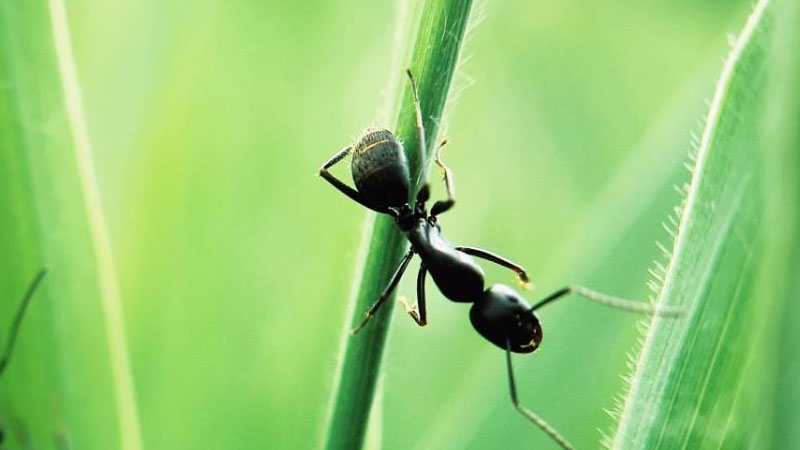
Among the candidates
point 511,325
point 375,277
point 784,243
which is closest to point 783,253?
point 784,243

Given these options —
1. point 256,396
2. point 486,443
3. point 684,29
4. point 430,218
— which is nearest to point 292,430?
point 256,396

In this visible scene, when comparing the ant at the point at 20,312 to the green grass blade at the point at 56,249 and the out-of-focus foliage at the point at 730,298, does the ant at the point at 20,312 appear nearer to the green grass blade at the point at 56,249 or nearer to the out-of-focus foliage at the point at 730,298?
the green grass blade at the point at 56,249

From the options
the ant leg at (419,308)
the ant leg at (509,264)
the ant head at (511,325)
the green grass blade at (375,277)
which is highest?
the green grass blade at (375,277)

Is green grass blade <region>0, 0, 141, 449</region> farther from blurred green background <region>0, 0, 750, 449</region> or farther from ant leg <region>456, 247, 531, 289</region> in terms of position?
ant leg <region>456, 247, 531, 289</region>

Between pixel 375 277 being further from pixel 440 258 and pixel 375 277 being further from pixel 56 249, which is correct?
pixel 440 258

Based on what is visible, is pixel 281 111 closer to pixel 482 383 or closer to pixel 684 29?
pixel 482 383

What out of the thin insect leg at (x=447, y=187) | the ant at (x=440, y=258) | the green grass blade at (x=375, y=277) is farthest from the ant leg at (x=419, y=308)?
the green grass blade at (x=375, y=277)

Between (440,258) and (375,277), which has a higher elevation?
(375,277)
